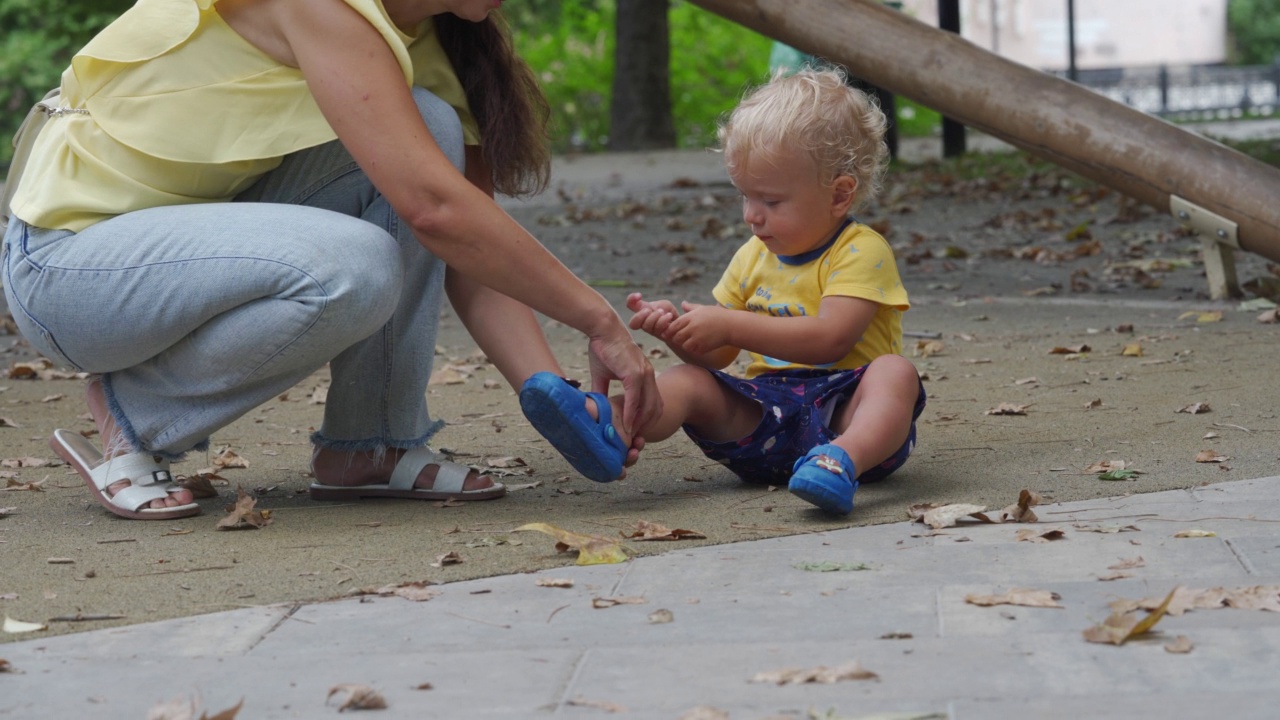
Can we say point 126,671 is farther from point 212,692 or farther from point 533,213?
point 533,213

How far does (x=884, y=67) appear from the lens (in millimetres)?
6078

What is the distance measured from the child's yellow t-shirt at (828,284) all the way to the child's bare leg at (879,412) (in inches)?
5.9

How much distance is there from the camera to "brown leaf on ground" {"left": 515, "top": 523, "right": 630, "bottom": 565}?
2.69 meters

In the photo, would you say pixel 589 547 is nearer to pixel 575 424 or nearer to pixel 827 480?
pixel 575 424

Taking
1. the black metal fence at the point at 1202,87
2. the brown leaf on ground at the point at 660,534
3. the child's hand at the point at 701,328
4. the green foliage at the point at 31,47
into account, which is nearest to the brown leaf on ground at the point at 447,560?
the brown leaf on ground at the point at 660,534

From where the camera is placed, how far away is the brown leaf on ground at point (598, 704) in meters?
1.91

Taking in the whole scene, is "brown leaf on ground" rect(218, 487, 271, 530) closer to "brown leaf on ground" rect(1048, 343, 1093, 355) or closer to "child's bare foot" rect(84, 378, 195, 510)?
"child's bare foot" rect(84, 378, 195, 510)

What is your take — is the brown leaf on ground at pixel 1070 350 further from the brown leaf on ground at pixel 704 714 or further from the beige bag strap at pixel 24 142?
the brown leaf on ground at pixel 704 714

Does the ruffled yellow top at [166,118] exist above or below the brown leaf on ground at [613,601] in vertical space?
above

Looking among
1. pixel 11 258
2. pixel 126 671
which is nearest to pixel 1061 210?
pixel 11 258

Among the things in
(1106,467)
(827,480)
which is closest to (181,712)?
(827,480)

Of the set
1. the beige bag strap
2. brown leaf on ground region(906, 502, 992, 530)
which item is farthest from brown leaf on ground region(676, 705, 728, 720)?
the beige bag strap

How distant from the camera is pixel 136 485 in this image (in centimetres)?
328

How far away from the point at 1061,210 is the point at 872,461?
695 cm
